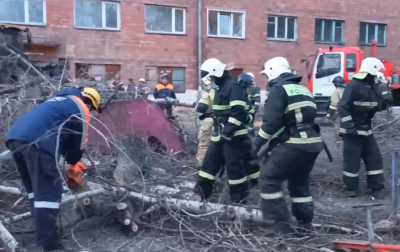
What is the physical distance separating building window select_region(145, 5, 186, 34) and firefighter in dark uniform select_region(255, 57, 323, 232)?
17.3 m

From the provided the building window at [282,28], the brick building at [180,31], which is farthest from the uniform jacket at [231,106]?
the building window at [282,28]

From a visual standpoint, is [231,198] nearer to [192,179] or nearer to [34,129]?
[192,179]

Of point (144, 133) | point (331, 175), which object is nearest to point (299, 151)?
point (331, 175)

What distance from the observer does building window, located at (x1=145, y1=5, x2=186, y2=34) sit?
74.0 feet

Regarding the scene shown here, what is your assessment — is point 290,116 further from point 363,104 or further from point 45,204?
point 45,204

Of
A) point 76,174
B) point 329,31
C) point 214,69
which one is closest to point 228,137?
point 214,69

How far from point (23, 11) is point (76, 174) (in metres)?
15.9

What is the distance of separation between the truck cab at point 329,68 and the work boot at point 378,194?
10.2 meters

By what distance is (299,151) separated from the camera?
5594 millimetres

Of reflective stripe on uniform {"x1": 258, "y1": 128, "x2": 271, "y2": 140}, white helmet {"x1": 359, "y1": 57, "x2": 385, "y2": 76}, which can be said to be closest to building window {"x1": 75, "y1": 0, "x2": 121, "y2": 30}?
white helmet {"x1": 359, "y1": 57, "x2": 385, "y2": 76}

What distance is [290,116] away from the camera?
5660mm

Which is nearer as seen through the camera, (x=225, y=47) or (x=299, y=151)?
(x=299, y=151)

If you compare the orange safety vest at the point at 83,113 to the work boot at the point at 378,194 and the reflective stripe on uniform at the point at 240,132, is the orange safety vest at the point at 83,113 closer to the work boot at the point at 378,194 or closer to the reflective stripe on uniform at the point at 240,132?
the reflective stripe on uniform at the point at 240,132

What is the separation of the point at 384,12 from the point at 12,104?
22923 millimetres
